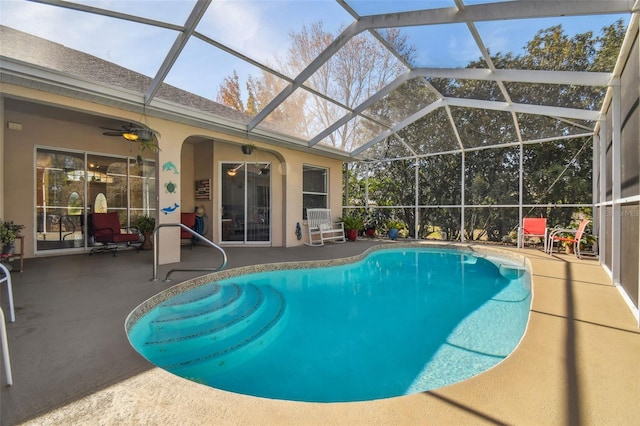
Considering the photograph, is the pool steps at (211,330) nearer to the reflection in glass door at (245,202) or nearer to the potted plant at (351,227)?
the reflection in glass door at (245,202)

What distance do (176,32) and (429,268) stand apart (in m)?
6.62

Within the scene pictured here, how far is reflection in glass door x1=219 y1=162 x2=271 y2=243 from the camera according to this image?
8758 mm

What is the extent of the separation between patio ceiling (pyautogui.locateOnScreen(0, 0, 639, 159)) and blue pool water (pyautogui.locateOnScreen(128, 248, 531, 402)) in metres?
3.48

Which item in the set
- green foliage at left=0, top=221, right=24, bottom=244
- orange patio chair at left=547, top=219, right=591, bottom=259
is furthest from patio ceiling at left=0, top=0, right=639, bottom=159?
orange patio chair at left=547, top=219, right=591, bottom=259

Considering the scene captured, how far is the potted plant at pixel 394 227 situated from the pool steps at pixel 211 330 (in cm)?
708

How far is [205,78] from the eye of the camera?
532cm

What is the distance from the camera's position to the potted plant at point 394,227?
10.9 m

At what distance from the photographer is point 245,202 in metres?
8.77

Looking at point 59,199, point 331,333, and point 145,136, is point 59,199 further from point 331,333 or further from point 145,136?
point 331,333

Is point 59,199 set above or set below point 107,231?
above

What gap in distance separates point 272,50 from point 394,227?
7.63m

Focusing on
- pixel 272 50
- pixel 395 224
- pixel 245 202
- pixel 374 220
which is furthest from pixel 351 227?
pixel 272 50

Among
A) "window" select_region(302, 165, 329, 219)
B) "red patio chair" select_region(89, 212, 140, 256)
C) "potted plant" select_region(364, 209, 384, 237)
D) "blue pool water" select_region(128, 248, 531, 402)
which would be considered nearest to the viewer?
"blue pool water" select_region(128, 248, 531, 402)

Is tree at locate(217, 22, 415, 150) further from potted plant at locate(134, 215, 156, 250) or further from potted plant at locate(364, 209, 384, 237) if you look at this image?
potted plant at locate(364, 209, 384, 237)
